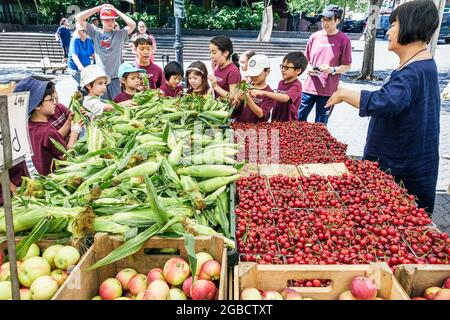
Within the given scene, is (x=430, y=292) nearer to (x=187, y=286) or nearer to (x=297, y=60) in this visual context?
(x=187, y=286)

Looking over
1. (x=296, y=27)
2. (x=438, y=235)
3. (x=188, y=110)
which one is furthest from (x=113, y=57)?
(x=296, y=27)

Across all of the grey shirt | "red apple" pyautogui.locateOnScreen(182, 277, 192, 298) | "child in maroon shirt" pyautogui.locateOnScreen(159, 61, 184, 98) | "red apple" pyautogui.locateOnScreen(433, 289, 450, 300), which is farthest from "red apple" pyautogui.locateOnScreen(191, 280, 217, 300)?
the grey shirt

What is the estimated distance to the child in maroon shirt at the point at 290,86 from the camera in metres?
4.27

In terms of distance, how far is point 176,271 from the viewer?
5.65 feet

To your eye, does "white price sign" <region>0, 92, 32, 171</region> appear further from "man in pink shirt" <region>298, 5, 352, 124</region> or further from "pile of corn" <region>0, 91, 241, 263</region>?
"man in pink shirt" <region>298, 5, 352, 124</region>

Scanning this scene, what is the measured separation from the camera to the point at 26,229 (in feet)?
6.56

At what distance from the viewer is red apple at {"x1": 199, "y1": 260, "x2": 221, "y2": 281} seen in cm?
172

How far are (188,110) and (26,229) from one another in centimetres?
249

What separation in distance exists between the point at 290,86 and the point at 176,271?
327 cm

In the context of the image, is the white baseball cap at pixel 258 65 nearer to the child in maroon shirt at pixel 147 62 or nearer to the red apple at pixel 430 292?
the child in maroon shirt at pixel 147 62

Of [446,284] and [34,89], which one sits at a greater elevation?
[34,89]

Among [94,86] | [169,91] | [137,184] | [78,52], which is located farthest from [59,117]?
[78,52]

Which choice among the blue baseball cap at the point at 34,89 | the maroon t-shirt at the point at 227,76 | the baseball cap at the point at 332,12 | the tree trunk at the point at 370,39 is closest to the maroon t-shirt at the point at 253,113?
the maroon t-shirt at the point at 227,76
